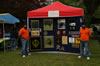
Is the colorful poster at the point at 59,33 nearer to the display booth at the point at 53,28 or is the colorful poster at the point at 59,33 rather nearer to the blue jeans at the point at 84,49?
the display booth at the point at 53,28

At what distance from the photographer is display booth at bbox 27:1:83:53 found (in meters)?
9.48

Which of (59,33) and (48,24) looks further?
(48,24)

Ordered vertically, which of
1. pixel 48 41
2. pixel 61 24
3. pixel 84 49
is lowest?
pixel 84 49

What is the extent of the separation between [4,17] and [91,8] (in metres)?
8.70

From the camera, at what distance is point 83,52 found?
8344 millimetres

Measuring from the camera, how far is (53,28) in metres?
10.3

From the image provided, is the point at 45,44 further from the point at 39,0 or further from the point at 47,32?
the point at 39,0

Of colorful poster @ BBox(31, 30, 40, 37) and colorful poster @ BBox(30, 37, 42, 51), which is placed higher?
colorful poster @ BBox(31, 30, 40, 37)

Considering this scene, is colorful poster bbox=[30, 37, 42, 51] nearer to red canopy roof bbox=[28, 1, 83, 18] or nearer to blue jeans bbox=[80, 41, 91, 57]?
red canopy roof bbox=[28, 1, 83, 18]

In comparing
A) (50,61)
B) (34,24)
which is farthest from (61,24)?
(50,61)

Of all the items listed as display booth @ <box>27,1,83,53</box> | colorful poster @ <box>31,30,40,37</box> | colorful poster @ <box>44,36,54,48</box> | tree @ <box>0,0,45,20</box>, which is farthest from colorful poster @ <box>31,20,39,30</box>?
tree @ <box>0,0,45,20</box>

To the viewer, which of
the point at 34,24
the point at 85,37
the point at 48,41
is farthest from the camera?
the point at 48,41

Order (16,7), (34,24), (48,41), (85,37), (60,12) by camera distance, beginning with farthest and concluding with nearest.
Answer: (16,7) < (48,41) < (34,24) < (60,12) < (85,37)

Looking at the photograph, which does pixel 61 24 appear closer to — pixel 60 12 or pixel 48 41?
pixel 60 12
